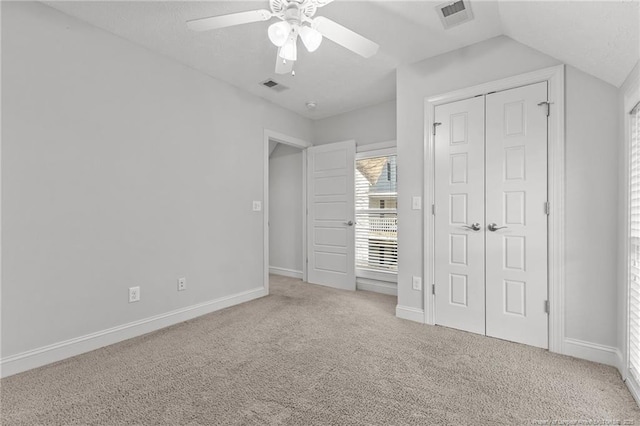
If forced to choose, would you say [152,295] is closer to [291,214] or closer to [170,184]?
[170,184]

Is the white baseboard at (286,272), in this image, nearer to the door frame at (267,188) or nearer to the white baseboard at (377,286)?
the door frame at (267,188)

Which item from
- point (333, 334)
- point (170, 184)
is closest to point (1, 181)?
point (170, 184)

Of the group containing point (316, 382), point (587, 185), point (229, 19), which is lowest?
point (316, 382)

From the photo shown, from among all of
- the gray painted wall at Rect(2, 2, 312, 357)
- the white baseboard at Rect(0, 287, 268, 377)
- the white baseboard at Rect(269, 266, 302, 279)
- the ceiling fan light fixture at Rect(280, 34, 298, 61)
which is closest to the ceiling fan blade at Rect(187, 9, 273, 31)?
the ceiling fan light fixture at Rect(280, 34, 298, 61)

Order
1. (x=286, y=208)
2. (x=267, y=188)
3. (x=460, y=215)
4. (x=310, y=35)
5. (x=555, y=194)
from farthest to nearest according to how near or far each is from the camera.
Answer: (x=286, y=208), (x=267, y=188), (x=460, y=215), (x=555, y=194), (x=310, y=35)

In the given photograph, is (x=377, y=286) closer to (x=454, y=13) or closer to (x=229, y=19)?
(x=454, y=13)

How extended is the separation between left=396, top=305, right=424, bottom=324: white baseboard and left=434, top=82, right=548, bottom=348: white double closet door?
0.49 ft

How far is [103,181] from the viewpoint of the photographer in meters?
2.39

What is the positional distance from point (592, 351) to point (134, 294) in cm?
355

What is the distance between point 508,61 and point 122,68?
318cm

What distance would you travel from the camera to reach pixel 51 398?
5.59 ft

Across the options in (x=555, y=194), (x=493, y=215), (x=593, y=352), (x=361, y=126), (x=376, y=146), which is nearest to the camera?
(x=593, y=352)

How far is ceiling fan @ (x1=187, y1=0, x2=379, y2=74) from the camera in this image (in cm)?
173

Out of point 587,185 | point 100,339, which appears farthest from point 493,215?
point 100,339
